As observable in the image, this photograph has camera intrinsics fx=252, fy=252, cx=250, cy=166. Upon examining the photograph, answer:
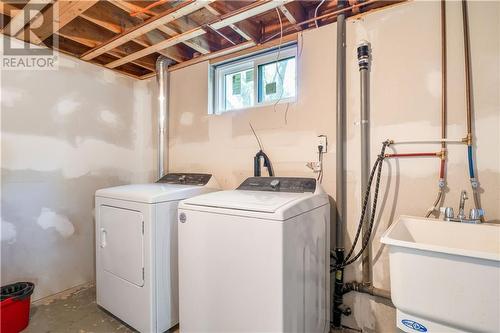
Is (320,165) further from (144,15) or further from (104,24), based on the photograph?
(104,24)

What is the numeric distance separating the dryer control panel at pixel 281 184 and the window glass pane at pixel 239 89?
789 mm

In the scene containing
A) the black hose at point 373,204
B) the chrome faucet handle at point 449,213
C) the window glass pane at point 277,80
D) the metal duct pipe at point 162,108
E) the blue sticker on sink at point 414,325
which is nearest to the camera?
the blue sticker on sink at point 414,325

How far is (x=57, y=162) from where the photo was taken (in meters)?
2.20

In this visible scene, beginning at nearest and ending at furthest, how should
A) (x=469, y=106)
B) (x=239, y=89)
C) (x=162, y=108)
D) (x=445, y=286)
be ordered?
(x=445, y=286), (x=469, y=106), (x=239, y=89), (x=162, y=108)

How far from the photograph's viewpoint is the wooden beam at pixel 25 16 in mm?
1694

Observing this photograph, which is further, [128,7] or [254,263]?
[128,7]

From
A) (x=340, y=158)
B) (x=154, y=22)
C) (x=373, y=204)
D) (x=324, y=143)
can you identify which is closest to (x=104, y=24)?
(x=154, y=22)

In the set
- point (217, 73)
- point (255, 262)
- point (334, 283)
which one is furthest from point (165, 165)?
point (334, 283)

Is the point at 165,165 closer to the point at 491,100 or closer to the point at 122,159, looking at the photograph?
the point at 122,159

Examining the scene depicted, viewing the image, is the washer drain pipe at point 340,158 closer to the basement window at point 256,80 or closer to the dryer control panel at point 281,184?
the dryer control panel at point 281,184

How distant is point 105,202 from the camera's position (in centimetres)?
186

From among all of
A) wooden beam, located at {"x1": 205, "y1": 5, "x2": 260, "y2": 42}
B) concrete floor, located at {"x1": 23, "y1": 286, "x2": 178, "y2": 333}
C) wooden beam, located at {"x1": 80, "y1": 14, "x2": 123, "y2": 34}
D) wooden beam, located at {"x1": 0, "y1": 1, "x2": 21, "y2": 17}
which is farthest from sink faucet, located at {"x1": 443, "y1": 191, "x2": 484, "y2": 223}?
wooden beam, located at {"x1": 0, "y1": 1, "x2": 21, "y2": 17}

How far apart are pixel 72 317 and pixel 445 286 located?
234 cm

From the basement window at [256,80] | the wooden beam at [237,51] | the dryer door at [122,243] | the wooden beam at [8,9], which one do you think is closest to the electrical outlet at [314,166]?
the basement window at [256,80]
